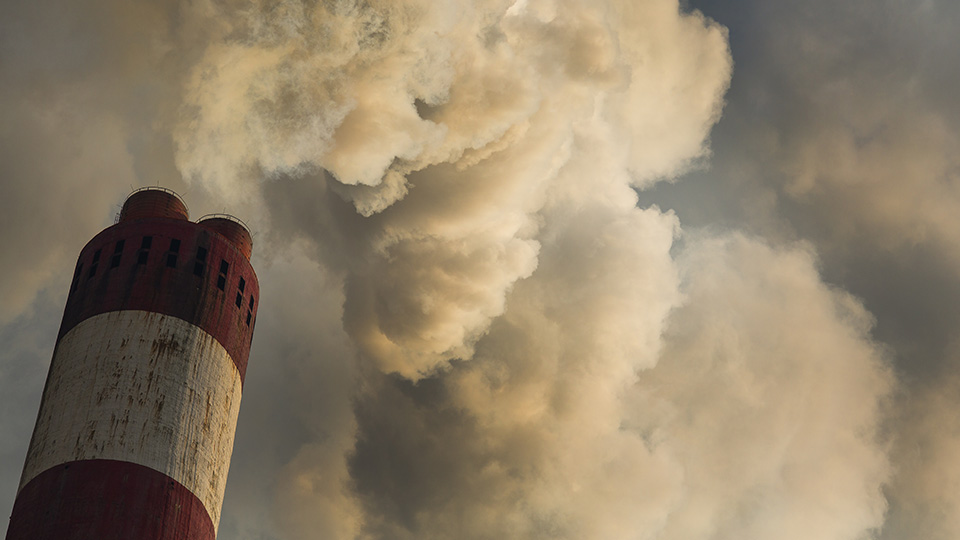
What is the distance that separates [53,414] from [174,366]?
273 inches

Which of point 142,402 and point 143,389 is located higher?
point 143,389

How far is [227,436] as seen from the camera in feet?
186

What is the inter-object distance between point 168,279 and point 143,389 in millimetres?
7790

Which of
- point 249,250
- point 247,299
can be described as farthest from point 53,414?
point 249,250

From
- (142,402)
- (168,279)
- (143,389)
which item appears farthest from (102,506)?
(168,279)

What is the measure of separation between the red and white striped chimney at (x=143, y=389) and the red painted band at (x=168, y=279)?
0.29 ft

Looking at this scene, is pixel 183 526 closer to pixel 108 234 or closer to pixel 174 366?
pixel 174 366

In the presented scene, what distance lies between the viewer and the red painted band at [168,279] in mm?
56719

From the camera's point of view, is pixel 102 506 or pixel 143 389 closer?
pixel 102 506

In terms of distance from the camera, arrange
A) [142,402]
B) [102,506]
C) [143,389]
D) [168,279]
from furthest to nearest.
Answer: [168,279]
[143,389]
[142,402]
[102,506]

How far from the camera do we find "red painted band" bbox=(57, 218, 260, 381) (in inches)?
2233

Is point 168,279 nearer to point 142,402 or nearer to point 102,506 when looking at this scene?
point 142,402

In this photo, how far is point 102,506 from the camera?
4816 centimetres

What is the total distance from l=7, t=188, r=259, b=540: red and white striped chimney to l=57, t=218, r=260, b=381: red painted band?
87 millimetres
